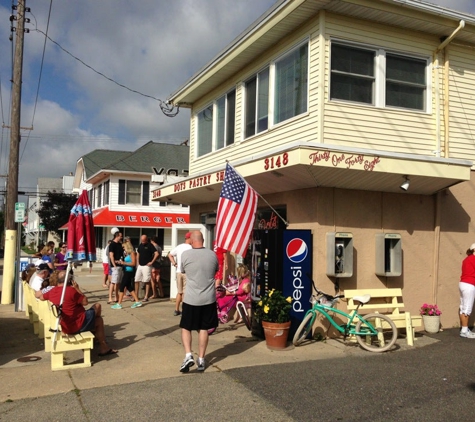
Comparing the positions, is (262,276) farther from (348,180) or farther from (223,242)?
(348,180)

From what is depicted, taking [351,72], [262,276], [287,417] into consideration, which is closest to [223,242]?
[262,276]

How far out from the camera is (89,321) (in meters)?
6.91

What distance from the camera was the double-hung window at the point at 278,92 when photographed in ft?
30.6

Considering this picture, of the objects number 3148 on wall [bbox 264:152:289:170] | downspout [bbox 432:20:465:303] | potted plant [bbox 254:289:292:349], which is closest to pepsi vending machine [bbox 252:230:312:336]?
potted plant [bbox 254:289:292:349]

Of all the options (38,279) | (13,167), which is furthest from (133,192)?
(38,279)

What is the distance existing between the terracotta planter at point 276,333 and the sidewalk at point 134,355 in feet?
0.44

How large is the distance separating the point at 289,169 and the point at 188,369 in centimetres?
354

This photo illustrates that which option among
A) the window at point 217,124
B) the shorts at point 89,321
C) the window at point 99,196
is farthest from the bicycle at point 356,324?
the window at point 99,196

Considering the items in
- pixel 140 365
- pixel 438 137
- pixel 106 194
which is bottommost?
pixel 140 365

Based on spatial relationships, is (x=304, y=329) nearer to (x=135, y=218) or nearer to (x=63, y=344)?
(x=63, y=344)

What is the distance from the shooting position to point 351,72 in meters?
9.09

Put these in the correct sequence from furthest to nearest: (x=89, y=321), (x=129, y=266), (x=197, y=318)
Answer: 1. (x=129, y=266)
2. (x=89, y=321)
3. (x=197, y=318)

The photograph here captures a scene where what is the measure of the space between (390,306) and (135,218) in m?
22.2

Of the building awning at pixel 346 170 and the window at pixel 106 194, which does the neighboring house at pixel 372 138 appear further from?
the window at pixel 106 194
